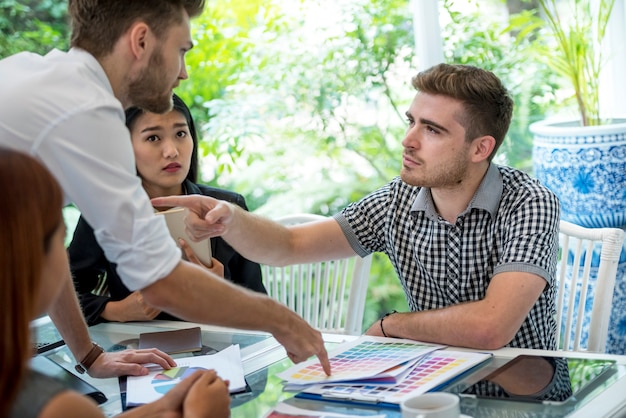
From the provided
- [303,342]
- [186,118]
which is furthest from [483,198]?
[186,118]

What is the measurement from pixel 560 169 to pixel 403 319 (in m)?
1.36

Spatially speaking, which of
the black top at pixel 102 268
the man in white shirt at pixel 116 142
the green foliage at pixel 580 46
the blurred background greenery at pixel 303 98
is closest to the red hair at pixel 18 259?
the man in white shirt at pixel 116 142

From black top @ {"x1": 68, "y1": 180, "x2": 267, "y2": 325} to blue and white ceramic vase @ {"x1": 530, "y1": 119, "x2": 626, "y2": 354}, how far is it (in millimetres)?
1156

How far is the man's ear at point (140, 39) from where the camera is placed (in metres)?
1.63

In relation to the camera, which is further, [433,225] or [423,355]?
[433,225]

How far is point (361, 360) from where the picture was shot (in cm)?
171

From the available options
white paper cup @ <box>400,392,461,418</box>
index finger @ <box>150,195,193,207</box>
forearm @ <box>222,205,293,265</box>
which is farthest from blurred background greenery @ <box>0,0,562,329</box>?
white paper cup @ <box>400,392,461,418</box>

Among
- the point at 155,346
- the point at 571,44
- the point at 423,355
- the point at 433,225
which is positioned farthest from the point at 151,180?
the point at 571,44

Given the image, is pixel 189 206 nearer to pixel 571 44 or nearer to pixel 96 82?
pixel 96 82

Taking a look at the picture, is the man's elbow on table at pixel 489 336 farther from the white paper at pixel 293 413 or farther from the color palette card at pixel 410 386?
the white paper at pixel 293 413

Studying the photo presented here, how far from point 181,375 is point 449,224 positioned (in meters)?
0.76

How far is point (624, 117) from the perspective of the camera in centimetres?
322

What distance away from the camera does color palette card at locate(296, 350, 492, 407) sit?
4.89 ft

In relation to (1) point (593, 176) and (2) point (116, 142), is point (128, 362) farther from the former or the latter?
(1) point (593, 176)
